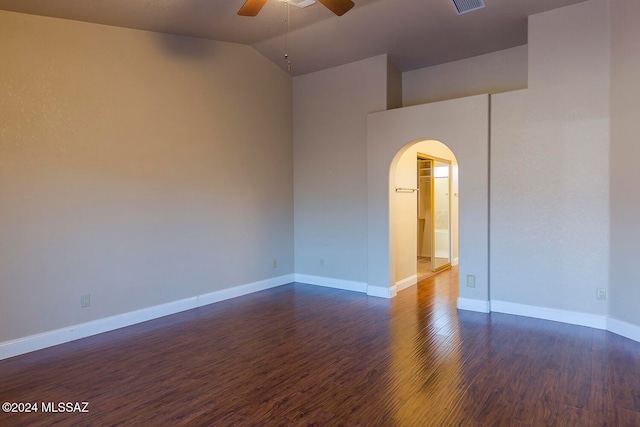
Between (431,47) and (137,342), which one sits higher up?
(431,47)

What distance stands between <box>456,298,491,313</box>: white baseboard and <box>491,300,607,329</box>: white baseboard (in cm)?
8

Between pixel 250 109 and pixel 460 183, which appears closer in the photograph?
pixel 460 183

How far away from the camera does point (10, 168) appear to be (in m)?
3.30

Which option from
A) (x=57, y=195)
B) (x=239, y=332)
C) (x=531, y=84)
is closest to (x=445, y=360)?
(x=239, y=332)

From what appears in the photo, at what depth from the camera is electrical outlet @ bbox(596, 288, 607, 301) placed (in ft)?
12.6

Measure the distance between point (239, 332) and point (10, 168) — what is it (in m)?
2.58

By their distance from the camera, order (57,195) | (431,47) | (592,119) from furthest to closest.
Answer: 1. (431,47)
2. (592,119)
3. (57,195)

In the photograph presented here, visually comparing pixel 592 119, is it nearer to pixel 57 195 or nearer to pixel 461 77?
pixel 461 77

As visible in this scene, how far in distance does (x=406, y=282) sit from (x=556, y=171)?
260 centimetres

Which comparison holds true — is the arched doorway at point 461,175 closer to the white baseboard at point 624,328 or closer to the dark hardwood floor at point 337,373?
the dark hardwood floor at point 337,373

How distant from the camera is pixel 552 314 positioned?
4133mm

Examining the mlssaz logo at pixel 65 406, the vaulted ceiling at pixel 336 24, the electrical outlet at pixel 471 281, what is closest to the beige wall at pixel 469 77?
the vaulted ceiling at pixel 336 24

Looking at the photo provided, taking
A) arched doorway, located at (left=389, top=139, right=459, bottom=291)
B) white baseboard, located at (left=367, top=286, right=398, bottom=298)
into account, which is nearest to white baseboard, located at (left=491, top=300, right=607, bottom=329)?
white baseboard, located at (left=367, top=286, right=398, bottom=298)

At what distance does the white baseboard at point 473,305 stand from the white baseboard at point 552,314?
0.08 metres
